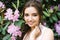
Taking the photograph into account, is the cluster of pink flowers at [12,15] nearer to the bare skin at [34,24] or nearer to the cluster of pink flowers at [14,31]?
the cluster of pink flowers at [14,31]

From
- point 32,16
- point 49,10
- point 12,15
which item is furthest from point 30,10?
point 49,10

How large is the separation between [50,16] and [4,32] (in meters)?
0.47

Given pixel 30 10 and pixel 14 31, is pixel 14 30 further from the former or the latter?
pixel 30 10

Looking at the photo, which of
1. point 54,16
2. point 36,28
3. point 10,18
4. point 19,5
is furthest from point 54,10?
point 36,28

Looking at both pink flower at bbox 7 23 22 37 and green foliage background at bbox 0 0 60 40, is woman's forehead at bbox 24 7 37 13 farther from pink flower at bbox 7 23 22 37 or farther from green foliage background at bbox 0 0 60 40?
green foliage background at bbox 0 0 60 40

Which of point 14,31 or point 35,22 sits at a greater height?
point 35,22

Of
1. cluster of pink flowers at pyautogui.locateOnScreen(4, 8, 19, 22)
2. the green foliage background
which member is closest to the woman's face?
cluster of pink flowers at pyautogui.locateOnScreen(4, 8, 19, 22)

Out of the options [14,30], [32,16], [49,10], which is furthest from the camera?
[49,10]

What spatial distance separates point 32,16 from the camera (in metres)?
1.71

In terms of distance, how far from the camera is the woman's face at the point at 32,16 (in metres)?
1.71

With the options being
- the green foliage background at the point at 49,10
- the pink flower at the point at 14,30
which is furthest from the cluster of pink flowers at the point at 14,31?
the green foliage background at the point at 49,10

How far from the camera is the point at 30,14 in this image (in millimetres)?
1710

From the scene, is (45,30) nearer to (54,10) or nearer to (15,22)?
(15,22)

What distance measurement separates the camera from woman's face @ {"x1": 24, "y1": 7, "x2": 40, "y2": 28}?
1706 millimetres
